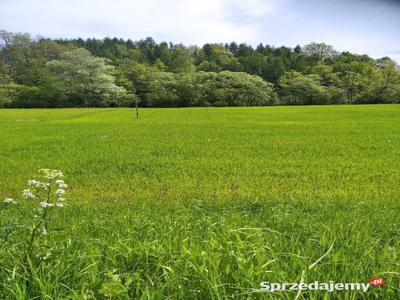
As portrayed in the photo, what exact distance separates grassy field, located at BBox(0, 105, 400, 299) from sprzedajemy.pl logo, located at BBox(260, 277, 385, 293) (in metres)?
0.04

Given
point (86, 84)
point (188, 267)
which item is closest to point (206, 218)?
point (188, 267)

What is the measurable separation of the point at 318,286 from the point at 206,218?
3.02 m

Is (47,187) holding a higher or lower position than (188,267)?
higher

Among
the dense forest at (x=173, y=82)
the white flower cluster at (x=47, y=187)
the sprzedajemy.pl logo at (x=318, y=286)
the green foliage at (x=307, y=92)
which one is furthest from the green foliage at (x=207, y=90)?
the sprzedajemy.pl logo at (x=318, y=286)

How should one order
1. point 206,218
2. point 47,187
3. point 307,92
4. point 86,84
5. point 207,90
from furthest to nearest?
point 307,92 < point 207,90 < point 86,84 < point 206,218 < point 47,187

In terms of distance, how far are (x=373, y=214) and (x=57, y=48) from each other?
349 feet

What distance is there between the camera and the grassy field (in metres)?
2.85

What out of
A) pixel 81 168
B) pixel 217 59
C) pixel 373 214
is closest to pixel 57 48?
pixel 217 59

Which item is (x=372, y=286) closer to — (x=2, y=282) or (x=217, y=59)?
(x=2, y=282)

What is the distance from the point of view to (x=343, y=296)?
2.61m

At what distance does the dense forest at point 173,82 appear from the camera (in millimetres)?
74938

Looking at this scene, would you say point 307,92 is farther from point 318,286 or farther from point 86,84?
point 318,286

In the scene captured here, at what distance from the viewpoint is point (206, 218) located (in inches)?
221

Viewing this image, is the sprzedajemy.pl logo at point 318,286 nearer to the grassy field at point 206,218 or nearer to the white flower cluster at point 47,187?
the grassy field at point 206,218
